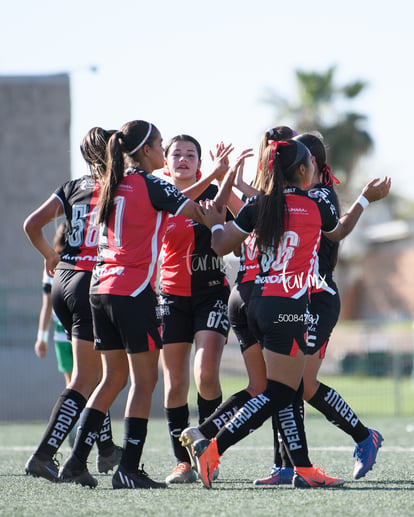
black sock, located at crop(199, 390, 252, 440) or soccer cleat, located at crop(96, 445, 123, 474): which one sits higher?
black sock, located at crop(199, 390, 252, 440)

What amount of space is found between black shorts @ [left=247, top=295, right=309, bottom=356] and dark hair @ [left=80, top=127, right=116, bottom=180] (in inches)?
55.5

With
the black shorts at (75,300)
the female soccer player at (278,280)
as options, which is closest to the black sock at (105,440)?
the black shorts at (75,300)

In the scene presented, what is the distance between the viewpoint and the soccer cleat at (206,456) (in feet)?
17.6

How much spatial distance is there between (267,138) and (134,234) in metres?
1.05

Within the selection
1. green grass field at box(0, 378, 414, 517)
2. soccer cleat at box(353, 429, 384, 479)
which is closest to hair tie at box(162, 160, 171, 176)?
green grass field at box(0, 378, 414, 517)

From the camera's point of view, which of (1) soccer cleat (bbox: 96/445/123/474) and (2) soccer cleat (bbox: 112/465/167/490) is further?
(1) soccer cleat (bbox: 96/445/123/474)

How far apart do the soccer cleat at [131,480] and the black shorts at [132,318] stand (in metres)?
0.74

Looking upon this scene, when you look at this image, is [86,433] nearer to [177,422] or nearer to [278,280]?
[177,422]

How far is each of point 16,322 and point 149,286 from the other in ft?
32.6

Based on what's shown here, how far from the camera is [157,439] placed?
10.5m

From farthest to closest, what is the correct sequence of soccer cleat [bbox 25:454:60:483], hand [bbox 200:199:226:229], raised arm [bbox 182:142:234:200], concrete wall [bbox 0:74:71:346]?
concrete wall [bbox 0:74:71:346] → raised arm [bbox 182:142:234:200] → soccer cleat [bbox 25:454:60:483] → hand [bbox 200:199:226:229]

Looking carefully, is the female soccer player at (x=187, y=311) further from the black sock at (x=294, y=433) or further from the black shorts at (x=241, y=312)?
the black sock at (x=294, y=433)

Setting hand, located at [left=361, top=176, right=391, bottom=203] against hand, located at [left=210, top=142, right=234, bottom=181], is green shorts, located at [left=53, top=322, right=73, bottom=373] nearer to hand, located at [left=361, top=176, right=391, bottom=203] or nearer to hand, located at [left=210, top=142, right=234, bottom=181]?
hand, located at [left=210, top=142, right=234, bottom=181]

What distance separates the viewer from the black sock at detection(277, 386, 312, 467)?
18.8ft
